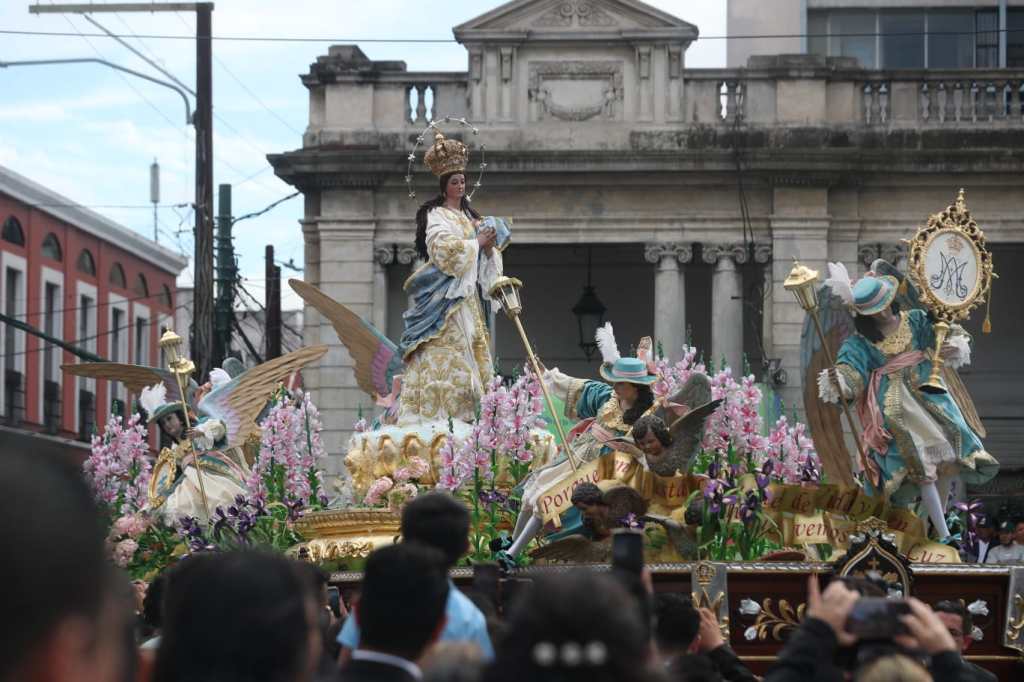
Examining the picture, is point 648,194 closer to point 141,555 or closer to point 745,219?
point 745,219

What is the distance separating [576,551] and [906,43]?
80.6 feet

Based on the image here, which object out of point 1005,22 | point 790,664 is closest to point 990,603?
point 790,664

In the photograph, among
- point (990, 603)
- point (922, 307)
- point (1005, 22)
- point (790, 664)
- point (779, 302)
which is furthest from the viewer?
point (1005, 22)

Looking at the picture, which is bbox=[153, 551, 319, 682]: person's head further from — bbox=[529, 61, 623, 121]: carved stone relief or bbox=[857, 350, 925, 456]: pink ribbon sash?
bbox=[529, 61, 623, 121]: carved stone relief

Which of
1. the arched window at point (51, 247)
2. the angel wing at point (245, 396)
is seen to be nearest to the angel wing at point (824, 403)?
the angel wing at point (245, 396)

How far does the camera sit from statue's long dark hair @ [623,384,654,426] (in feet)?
42.7

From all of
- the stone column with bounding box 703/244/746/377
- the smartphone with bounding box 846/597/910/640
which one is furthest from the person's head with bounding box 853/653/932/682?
the stone column with bounding box 703/244/746/377

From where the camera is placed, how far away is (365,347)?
17031mm

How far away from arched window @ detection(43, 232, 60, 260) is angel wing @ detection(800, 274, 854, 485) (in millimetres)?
36993

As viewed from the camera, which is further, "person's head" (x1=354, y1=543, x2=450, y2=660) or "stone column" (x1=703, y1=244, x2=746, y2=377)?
"stone column" (x1=703, y1=244, x2=746, y2=377)

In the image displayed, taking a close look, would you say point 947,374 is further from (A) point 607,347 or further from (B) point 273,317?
(B) point 273,317

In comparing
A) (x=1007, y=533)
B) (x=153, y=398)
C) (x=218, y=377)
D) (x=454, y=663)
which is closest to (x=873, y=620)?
(x=454, y=663)

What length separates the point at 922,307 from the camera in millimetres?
12859

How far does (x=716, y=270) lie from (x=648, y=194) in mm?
1508
